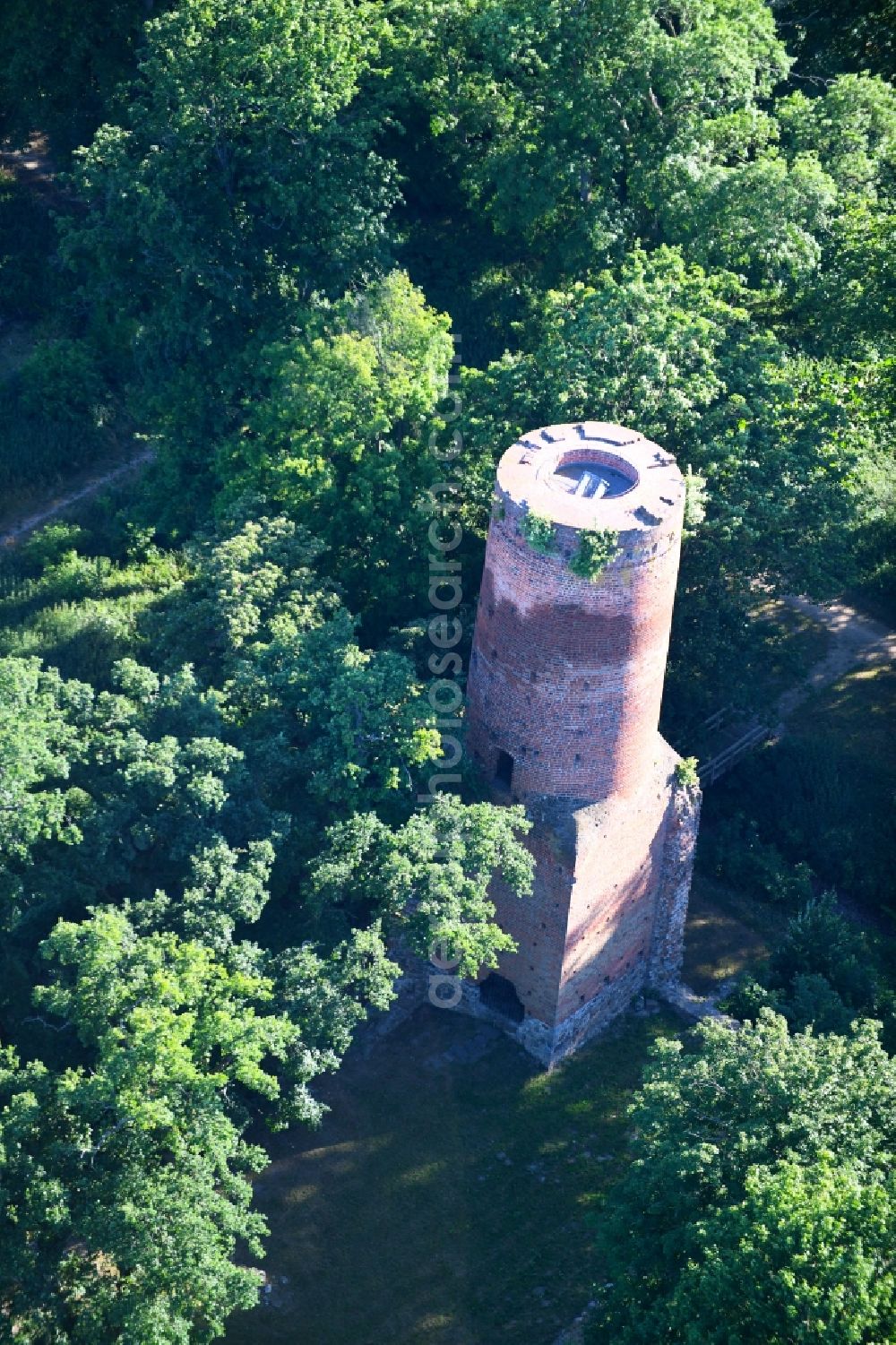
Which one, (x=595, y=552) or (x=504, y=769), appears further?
(x=504, y=769)

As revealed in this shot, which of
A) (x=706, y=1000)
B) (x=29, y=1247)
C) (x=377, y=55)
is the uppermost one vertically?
(x=377, y=55)

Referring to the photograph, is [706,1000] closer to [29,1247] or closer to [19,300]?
[29,1247]

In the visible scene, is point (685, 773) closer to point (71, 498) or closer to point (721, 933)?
point (721, 933)

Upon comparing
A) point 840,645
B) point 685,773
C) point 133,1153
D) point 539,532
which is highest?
point 539,532

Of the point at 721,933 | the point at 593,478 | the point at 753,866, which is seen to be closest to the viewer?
the point at 593,478

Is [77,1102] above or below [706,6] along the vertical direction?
below

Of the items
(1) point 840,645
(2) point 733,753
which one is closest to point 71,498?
(2) point 733,753

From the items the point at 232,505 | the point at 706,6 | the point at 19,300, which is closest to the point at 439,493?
the point at 232,505

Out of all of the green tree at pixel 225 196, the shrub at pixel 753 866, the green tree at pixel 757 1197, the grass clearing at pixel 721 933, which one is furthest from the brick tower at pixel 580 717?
the green tree at pixel 225 196

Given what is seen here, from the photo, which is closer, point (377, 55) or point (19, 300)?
point (377, 55)
